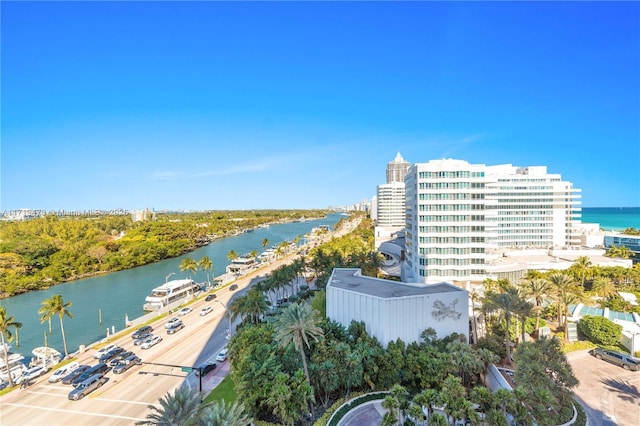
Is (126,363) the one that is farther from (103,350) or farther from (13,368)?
(13,368)

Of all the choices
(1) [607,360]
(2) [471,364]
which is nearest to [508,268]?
(1) [607,360]

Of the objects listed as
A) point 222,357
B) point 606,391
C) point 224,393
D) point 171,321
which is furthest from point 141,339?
point 606,391

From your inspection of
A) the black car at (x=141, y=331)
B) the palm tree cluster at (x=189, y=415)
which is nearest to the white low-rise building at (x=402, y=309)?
the palm tree cluster at (x=189, y=415)

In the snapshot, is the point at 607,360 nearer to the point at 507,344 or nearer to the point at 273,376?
the point at 507,344

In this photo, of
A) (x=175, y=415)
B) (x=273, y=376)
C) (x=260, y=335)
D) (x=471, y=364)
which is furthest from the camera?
(x=260, y=335)

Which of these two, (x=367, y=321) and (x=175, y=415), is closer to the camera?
(x=175, y=415)

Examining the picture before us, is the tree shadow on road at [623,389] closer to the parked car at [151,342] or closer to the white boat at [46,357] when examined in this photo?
the parked car at [151,342]
